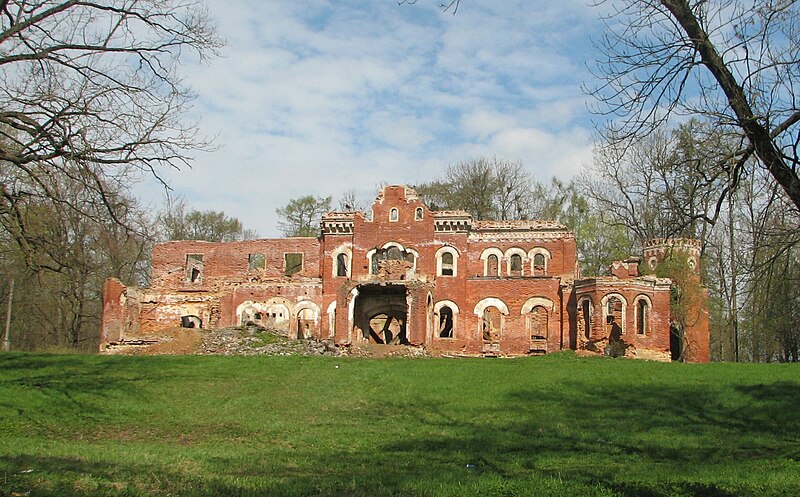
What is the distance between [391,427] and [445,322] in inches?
1050

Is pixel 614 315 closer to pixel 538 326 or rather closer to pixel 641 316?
pixel 641 316

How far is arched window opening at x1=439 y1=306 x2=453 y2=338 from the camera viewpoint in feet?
144

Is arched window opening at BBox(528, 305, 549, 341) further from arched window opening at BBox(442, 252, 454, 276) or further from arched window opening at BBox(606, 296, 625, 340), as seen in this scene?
arched window opening at BBox(442, 252, 454, 276)

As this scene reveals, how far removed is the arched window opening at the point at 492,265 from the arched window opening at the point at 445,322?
3059 mm

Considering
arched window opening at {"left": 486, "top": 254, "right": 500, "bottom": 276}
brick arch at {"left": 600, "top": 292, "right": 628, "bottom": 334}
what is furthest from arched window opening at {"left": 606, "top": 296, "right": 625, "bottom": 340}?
arched window opening at {"left": 486, "top": 254, "right": 500, "bottom": 276}

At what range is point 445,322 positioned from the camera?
44562 mm

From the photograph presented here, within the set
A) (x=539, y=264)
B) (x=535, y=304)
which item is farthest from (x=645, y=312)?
(x=539, y=264)

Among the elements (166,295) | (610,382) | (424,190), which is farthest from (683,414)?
(424,190)

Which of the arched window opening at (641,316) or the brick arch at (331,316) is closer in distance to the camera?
the arched window opening at (641,316)

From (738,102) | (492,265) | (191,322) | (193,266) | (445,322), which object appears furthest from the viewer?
(193,266)

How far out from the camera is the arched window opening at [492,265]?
4406 cm

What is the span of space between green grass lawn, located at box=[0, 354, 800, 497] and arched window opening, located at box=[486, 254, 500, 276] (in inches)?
520

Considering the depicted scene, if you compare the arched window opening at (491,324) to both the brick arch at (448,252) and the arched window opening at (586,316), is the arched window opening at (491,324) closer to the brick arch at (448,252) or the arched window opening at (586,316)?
the brick arch at (448,252)

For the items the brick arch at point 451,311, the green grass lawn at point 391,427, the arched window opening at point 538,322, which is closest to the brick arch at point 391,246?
the brick arch at point 451,311
